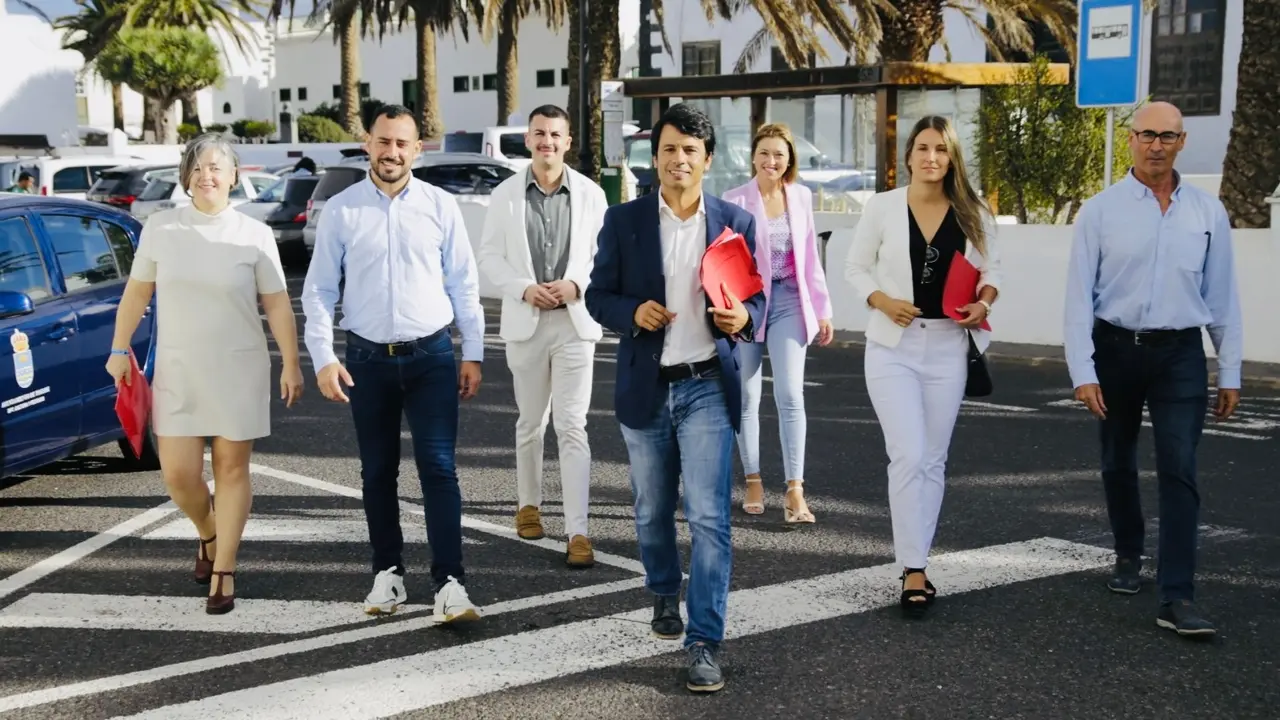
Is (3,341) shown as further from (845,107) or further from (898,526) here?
(845,107)

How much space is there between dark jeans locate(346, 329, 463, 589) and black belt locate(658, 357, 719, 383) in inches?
39.7

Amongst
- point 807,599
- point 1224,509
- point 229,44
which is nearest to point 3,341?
point 807,599

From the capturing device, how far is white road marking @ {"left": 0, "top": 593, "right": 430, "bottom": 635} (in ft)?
18.4

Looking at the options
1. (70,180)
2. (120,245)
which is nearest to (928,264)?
(120,245)

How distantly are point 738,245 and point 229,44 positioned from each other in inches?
3264

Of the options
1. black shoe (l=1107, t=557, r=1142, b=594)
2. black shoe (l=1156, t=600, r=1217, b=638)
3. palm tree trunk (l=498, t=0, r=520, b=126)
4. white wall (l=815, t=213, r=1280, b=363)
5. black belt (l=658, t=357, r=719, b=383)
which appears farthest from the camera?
palm tree trunk (l=498, t=0, r=520, b=126)

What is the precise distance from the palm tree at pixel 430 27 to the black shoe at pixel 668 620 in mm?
30120

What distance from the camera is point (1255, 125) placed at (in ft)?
44.6

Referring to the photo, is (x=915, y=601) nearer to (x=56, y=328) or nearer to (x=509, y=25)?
(x=56, y=328)

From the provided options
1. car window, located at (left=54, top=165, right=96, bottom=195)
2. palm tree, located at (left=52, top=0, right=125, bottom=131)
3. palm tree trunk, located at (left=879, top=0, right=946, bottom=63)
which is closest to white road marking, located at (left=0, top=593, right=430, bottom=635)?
palm tree trunk, located at (left=879, top=0, right=946, bottom=63)

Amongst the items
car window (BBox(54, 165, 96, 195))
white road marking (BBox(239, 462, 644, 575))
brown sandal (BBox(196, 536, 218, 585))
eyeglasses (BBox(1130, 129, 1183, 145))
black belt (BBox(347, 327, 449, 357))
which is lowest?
white road marking (BBox(239, 462, 644, 575))

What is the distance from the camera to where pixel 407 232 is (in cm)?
564

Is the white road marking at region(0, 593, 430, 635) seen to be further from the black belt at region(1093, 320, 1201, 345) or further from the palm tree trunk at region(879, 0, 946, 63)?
the palm tree trunk at region(879, 0, 946, 63)

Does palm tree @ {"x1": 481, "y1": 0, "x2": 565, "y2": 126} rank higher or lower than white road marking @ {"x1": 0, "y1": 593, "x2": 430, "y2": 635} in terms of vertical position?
higher
